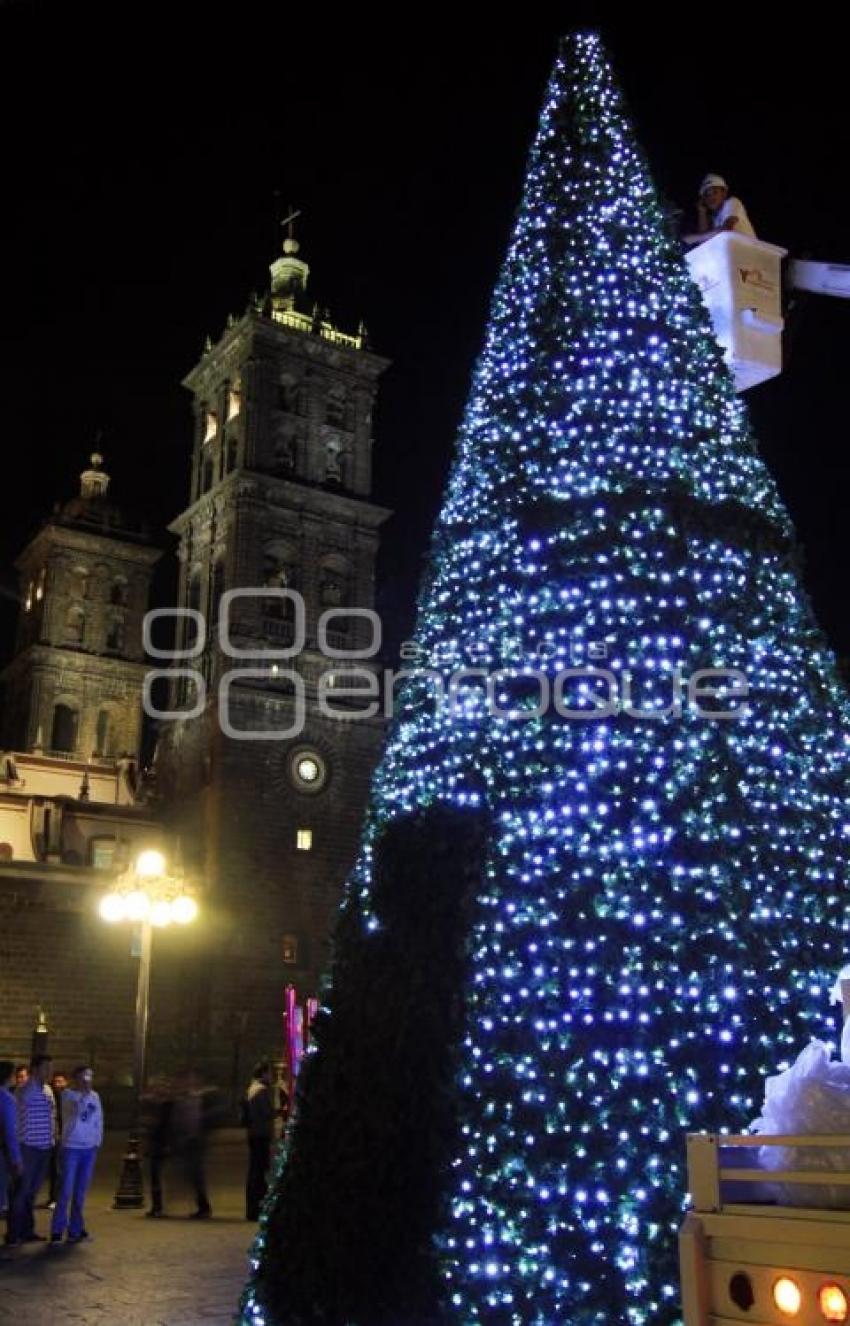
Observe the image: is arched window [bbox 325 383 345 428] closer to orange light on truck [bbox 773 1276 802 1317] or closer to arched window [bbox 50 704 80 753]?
arched window [bbox 50 704 80 753]

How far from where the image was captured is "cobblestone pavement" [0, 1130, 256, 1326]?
7.46 meters

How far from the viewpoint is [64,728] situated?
1949 inches

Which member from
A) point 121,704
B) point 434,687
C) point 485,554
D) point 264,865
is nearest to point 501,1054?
point 434,687

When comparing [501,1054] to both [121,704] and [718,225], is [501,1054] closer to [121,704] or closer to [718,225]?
[718,225]

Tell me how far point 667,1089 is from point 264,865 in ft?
104

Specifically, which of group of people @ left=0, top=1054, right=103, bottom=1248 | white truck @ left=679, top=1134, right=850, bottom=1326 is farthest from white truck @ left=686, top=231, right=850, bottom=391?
group of people @ left=0, top=1054, right=103, bottom=1248

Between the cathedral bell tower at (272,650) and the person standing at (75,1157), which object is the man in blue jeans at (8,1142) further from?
the cathedral bell tower at (272,650)

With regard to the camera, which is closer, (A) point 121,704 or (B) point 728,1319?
(B) point 728,1319

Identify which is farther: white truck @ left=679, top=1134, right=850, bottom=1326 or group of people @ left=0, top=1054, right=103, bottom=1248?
group of people @ left=0, top=1054, right=103, bottom=1248

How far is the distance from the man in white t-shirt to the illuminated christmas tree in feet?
2.56

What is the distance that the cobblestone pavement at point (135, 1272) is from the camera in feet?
24.5

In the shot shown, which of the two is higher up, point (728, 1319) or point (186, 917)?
point (186, 917)

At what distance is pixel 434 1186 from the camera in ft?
16.9

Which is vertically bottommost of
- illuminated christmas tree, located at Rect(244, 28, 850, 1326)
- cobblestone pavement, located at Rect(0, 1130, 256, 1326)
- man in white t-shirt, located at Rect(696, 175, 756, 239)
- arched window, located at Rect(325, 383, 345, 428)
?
cobblestone pavement, located at Rect(0, 1130, 256, 1326)
